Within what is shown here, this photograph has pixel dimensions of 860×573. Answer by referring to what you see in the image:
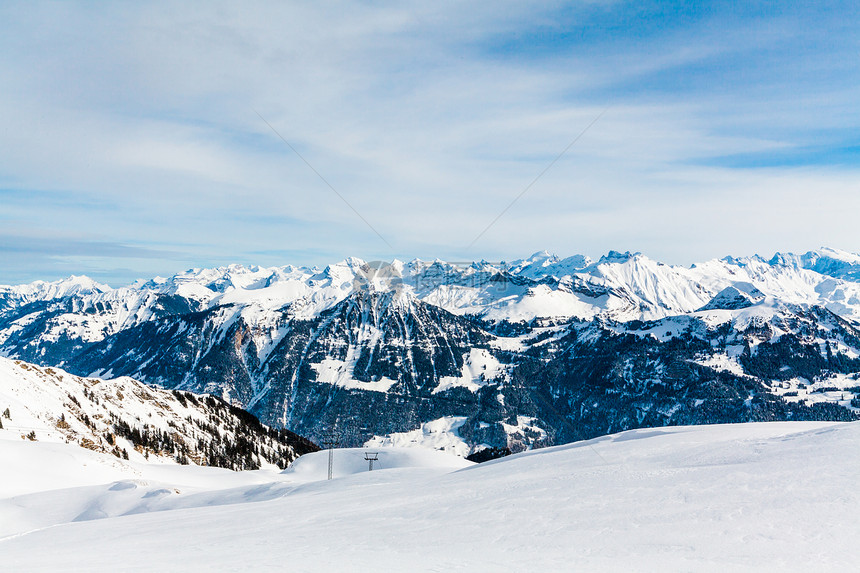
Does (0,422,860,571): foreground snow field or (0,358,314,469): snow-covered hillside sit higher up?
(0,422,860,571): foreground snow field

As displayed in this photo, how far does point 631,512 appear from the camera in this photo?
1559cm

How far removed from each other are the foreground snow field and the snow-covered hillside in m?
71.9

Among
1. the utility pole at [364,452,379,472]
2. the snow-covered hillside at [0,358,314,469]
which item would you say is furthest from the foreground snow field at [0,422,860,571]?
the utility pole at [364,452,379,472]

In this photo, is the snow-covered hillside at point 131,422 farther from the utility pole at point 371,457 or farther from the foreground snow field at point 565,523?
the foreground snow field at point 565,523

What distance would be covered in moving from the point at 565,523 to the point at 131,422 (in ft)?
471

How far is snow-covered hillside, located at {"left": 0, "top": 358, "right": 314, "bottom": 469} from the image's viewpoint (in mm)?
91625

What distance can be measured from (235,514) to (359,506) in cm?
579

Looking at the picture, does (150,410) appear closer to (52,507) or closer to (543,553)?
(52,507)

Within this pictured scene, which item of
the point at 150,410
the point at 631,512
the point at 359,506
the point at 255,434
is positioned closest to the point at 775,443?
the point at 631,512

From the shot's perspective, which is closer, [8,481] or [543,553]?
[543,553]

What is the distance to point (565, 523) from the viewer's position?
15.2m

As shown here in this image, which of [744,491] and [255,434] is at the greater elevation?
[744,491]

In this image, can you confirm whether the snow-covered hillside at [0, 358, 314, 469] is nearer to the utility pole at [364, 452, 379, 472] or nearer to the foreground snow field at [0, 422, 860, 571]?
the utility pole at [364, 452, 379, 472]

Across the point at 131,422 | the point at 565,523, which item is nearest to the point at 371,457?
the point at 131,422
